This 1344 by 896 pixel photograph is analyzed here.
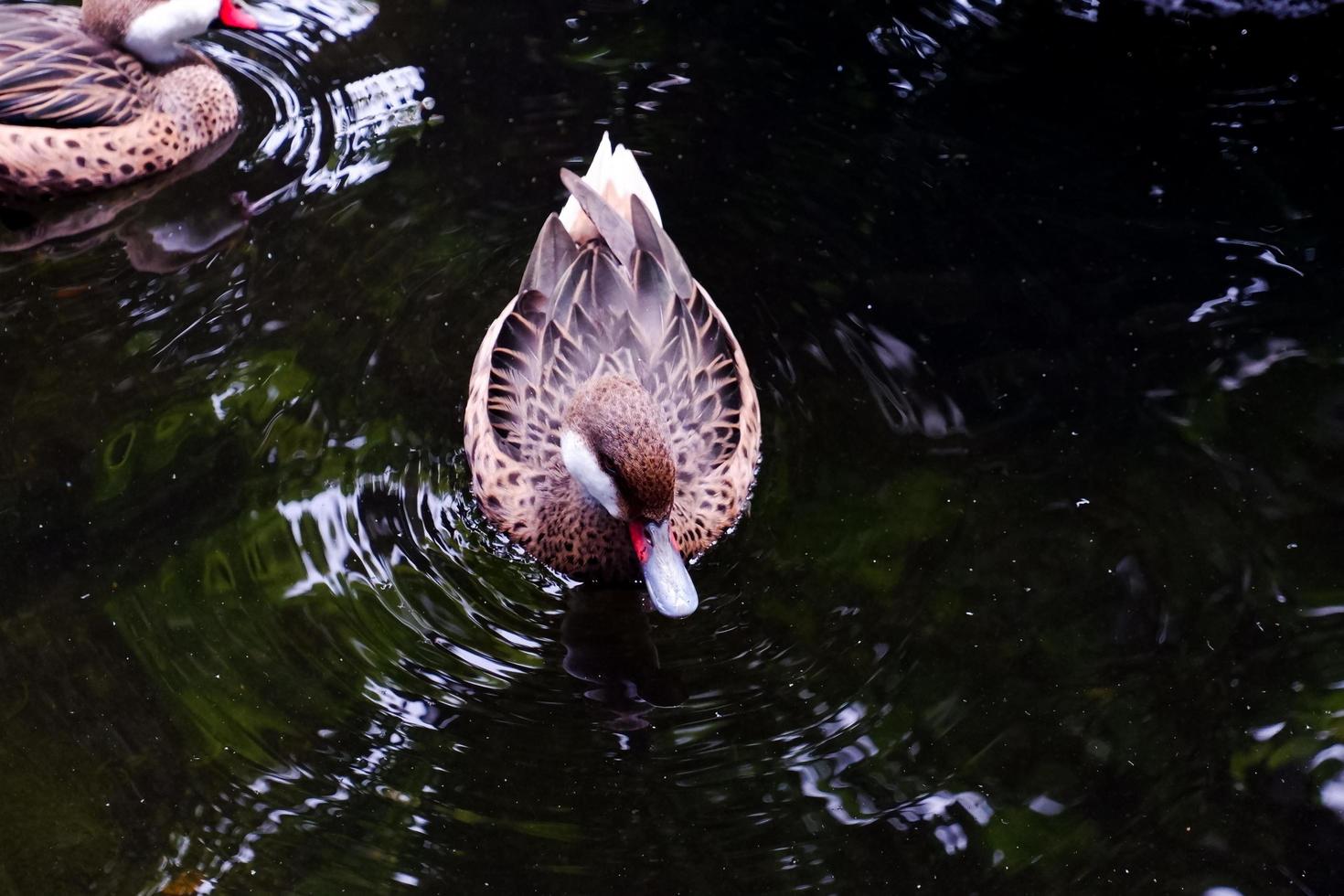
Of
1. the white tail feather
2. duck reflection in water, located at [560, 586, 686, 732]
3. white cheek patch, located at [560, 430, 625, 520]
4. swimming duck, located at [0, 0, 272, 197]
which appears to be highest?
swimming duck, located at [0, 0, 272, 197]

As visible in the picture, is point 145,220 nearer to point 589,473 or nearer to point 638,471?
point 589,473

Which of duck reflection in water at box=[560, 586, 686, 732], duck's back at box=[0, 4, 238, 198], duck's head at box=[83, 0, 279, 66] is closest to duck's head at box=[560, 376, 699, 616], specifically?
duck reflection in water at box=[560, 586, 686, 732]

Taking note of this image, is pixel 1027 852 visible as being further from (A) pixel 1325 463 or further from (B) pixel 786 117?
(B) pixel 786 117

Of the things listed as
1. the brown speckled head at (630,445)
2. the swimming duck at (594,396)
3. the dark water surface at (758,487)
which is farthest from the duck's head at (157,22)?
the brown speckled head at (630,445)

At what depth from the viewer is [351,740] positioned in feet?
13.5

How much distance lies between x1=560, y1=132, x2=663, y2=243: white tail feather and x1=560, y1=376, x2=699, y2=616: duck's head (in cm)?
101

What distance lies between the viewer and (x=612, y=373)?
468cm

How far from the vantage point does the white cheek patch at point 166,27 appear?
6398 millimetres

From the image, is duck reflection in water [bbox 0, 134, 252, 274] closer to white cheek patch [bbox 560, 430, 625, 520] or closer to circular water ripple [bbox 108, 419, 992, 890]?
circular water ripple [bbox 108, 419, 992, 890]

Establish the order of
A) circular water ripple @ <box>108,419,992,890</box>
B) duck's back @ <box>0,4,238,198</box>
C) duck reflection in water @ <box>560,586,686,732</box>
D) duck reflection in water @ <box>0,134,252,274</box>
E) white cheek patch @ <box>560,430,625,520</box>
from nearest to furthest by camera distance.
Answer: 1. circular water ripple @ <box>108,419,992,890</box>
2. duck reflection in water @ <box>560,586,686,732</box>
3. white cheek patch @ <box>560,430,625,520</box>
4. duck reflection in water @ <box>0,134,252,274</box>
5. duck's back @ <box>0,4,238,198</box>

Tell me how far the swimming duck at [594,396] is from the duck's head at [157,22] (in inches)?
98.6

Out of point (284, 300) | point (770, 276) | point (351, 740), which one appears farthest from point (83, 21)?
point (351, 740)

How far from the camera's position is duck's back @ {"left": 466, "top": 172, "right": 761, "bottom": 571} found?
4.75 m

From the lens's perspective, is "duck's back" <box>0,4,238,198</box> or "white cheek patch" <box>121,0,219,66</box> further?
"white cheek patch" <box>121,0,219,66</box>
